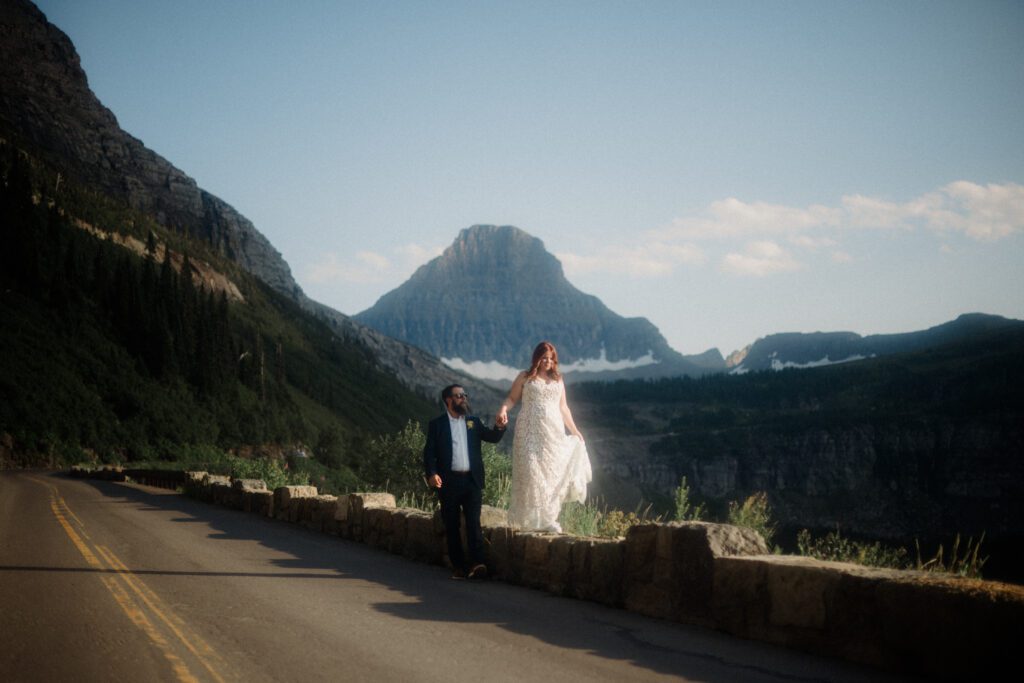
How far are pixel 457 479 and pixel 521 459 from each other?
96 cm

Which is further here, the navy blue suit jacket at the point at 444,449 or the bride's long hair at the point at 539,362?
the bride's long hair at the point at 539,362

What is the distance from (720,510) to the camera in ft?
596

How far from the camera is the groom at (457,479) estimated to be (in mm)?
10438

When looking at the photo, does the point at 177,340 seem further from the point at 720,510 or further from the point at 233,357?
the point at 720,510

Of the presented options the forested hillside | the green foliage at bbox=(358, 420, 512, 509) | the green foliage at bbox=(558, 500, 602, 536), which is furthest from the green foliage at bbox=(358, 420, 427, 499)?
the forested hillside

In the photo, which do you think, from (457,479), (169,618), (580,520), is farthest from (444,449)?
(169,618)

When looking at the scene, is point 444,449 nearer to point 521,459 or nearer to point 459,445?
point 459,445

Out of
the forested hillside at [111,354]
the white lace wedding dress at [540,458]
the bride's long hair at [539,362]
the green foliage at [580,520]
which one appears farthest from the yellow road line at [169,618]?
the forested hillside at [111,354]

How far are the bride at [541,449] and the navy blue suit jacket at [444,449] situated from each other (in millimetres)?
469

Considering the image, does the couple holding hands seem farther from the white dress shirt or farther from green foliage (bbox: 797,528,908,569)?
green foliage (bbox: 797,528,908,569)

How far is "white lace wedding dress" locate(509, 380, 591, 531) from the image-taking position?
36.0 ft

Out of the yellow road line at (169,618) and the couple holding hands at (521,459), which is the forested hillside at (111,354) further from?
the couple holding hands at (521,459)

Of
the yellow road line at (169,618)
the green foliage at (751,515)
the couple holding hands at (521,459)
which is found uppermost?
the couple holding hands at (521,459)

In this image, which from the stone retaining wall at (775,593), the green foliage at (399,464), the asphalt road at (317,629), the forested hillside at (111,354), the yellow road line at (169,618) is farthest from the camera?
the forested hillside at (111,354)
